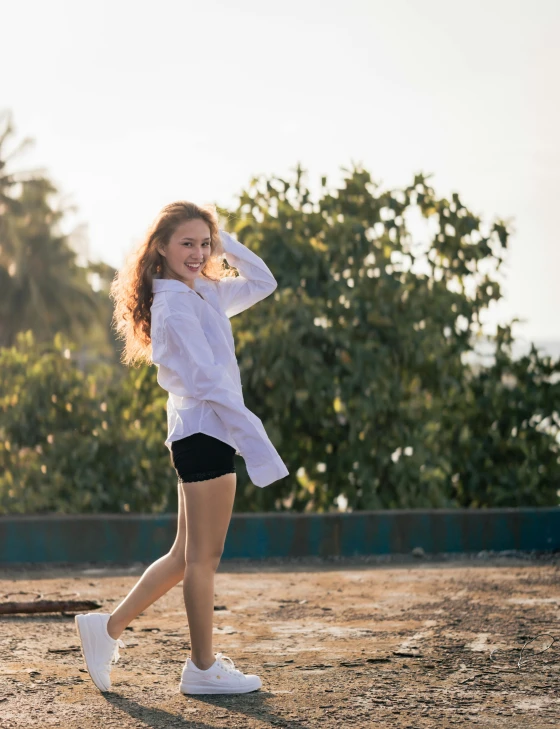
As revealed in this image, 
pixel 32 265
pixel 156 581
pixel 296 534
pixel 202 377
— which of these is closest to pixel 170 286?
pixel 202 377

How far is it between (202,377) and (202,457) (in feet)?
0.87

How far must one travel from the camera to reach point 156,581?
4.12m

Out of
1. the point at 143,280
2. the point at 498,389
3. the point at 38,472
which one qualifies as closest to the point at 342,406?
the point at 498,389

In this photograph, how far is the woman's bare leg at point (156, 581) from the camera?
410 cm

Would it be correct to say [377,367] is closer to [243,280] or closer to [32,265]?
[243,280]

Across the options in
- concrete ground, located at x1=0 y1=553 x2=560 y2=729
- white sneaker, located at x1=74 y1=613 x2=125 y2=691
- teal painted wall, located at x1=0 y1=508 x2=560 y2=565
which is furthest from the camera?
teal painted wall, located at x1=0 y1=508 x2=560 y2=565

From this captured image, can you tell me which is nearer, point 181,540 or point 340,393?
point 181,540

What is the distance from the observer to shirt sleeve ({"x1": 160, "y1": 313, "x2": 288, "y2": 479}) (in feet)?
12.8

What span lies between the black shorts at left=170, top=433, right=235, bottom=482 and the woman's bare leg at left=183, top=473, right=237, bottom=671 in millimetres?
24

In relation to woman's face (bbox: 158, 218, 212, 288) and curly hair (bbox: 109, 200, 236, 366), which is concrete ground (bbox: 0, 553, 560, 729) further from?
woman's face (bbox: 158, 218, 212, 288)

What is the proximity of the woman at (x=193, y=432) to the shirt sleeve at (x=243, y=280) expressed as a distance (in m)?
0.18

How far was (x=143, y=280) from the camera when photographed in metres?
4.20

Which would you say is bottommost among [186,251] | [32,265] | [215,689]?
[215,689]

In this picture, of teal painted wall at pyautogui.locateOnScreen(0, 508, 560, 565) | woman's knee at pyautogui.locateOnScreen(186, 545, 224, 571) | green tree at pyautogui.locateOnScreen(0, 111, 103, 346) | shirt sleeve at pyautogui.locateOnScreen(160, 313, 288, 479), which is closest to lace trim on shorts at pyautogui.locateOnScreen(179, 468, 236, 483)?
shirt sleeve at pyautogui.locateOnScreen(160, 313, 288, 479)
